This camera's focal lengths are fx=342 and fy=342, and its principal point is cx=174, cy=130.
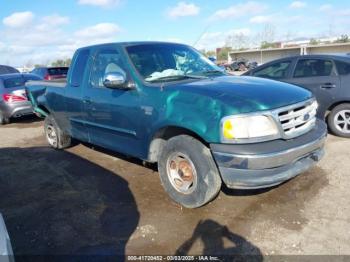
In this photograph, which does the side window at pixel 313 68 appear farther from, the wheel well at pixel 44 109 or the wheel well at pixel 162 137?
the wheel well at pixel 44 109

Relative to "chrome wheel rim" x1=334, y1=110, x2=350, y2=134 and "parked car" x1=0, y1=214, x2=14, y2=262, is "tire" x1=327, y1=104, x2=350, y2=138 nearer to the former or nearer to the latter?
"chrome wheel rim" x1=334, y1=110, x2=350, y2=134

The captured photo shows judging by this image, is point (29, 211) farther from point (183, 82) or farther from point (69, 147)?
point (69, 147)

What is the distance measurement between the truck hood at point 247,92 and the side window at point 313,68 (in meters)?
2.97

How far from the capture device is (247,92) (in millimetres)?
3723

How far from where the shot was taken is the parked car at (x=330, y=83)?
648 centimetres

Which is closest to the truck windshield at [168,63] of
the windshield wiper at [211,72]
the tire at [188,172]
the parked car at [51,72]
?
the windshield wiper at [211,72]

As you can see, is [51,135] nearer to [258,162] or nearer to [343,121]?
[258,162]

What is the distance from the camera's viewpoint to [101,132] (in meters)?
5.09

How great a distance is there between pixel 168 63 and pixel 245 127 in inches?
69.9

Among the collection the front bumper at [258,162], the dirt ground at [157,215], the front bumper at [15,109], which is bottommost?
the dirt ground at [157,215]

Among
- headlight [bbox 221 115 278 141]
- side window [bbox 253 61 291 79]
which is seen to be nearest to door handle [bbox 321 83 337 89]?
side window [bbox 253 61 291 79]

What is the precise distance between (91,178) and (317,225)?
3245 millimetres

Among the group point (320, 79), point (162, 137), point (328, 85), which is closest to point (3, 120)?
point (162, 137)

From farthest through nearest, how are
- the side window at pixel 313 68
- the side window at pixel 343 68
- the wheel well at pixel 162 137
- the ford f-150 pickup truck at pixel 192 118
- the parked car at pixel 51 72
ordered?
the parked car at pixel 51 72, the side window at pixel 313 68, the side window at pixel 343 68, the wheel well at pixel 162 137, the ford f-150 pickup truck at pixel 192 118
